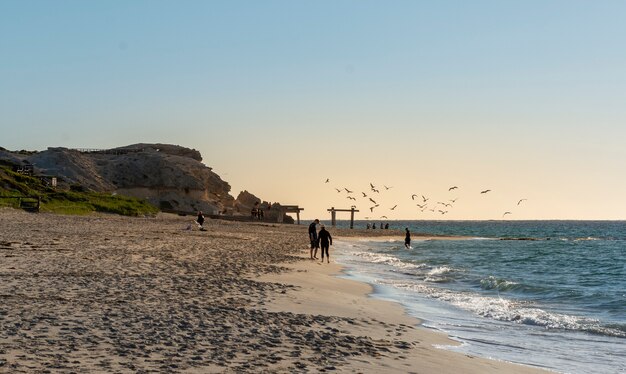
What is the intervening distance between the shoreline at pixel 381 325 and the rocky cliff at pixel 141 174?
60.5 m

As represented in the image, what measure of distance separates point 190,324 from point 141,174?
254 feet

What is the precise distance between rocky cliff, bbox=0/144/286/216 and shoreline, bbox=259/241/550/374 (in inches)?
2380

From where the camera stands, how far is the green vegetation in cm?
5130

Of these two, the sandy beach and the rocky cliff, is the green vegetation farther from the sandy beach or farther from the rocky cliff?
the sandy beach

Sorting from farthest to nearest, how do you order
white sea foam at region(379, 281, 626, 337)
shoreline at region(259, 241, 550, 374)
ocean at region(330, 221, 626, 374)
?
white sea foam at region(379, 281, 626, 337) < ocean at region(330, 221, 626, 374) < shoreline at region(259, 241, 550, 374)

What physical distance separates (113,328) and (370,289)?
12.9m

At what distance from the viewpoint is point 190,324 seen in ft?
33.2

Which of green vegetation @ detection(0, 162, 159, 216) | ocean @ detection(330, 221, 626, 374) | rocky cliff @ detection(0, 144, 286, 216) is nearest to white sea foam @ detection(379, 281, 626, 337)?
ocean @ detection(330, 221, 626, 374)

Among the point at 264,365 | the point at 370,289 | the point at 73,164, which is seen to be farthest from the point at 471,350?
the point at 73,164

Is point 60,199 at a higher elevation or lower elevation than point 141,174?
lower

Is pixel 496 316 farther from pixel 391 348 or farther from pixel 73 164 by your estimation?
pixel 73 164

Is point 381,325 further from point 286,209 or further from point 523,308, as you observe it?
point 286,209

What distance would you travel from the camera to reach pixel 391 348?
33.2 feet

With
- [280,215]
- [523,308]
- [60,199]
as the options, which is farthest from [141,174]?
[523,308]
